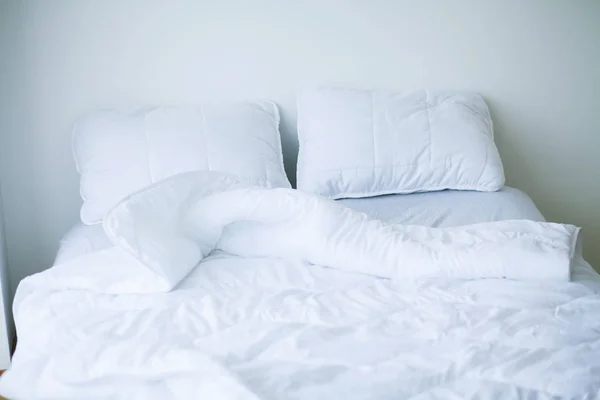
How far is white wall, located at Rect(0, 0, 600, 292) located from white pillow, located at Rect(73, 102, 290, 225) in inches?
6.6

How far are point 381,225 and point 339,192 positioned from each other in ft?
1.45

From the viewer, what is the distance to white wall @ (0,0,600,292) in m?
2.20

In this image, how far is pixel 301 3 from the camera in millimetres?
2266

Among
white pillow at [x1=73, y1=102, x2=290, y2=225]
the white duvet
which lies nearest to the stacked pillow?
white pillow at [x1=73, y1=102, x2=290, y2=225]

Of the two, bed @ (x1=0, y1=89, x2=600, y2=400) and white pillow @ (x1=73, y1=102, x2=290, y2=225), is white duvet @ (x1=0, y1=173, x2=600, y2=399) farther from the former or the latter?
white pillow @ (x1=73, y1=102, x2=290, y2=225)

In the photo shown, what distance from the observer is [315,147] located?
216 cm

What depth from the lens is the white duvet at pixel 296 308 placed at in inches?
44.4

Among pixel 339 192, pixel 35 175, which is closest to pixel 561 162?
pixel 339 192

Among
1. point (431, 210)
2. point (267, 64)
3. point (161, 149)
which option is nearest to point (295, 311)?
point (431, 210)

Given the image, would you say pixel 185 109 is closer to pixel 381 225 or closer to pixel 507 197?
pixel 381 225

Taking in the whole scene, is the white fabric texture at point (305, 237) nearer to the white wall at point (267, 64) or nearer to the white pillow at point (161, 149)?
the white pillow at point (161, 149)

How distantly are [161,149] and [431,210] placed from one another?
0.87m

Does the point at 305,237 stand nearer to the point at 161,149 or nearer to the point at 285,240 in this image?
the point at 285,240

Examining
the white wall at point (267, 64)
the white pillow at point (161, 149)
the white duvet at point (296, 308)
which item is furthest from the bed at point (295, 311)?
the white wall at point (267, 64)
